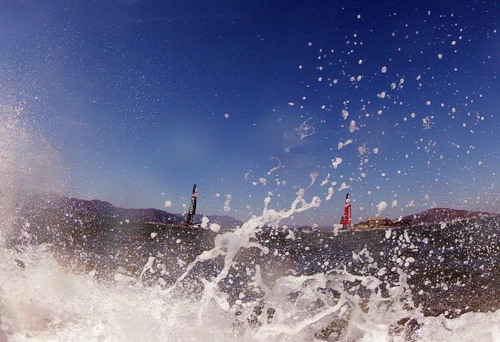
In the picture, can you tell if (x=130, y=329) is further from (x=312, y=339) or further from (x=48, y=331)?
(x=312, y=339)

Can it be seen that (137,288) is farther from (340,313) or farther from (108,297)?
(340,313)

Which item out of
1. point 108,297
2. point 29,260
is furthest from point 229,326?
point 29,260

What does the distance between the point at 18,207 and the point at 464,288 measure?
13851 millimetres

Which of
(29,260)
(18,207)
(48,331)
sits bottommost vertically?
(48,331)

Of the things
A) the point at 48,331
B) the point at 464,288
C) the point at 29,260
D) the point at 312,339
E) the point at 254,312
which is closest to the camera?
the point at 48,331

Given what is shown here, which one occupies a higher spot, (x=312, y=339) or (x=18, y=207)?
(x=18, y=207)

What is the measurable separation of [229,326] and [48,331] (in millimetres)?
2421

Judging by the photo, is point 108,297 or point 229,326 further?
point 108,297

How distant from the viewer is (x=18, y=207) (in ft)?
35.9

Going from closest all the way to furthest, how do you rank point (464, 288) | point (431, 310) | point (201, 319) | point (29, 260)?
point (201, 319)
point (29, 260)
point (431, 310)
point (464, 288)

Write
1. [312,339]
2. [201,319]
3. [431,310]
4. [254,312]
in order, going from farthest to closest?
[431,310]
[254,312]
[312,339]
[201,319]

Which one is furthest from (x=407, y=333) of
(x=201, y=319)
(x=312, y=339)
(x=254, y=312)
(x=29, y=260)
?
(x=29, y=260)

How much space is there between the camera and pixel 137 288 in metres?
8.19

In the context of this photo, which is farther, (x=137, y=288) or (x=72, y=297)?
(x=137, y=288)
